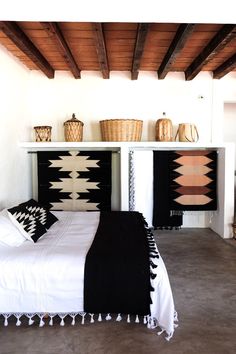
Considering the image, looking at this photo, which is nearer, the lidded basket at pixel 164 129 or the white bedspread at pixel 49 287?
the white bedspread at pixel 49 287

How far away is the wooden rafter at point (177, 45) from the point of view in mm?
2735

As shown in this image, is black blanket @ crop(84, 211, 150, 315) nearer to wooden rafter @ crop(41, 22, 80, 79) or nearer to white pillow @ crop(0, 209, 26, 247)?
white pillow @ crop(0, 209, 26, 247)

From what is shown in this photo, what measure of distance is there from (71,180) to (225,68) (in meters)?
2.59

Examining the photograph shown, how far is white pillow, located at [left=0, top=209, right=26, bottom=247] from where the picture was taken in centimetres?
237

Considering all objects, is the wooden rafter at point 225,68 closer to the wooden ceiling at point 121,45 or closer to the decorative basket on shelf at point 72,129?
the wooden ceiling at point 121,45

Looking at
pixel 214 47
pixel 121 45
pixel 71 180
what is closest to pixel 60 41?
pixel 121 45

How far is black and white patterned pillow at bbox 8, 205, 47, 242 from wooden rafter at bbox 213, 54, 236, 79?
9.64 ft

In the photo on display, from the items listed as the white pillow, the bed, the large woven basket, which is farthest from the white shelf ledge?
the bed

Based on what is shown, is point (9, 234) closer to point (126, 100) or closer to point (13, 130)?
point (13, 130)

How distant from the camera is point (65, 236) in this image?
8.50 ft

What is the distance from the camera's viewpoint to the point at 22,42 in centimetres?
304

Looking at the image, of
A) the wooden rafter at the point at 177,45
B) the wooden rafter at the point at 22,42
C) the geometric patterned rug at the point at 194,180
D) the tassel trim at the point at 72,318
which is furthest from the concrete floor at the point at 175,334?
the wooden rafter at the point at 22,42
